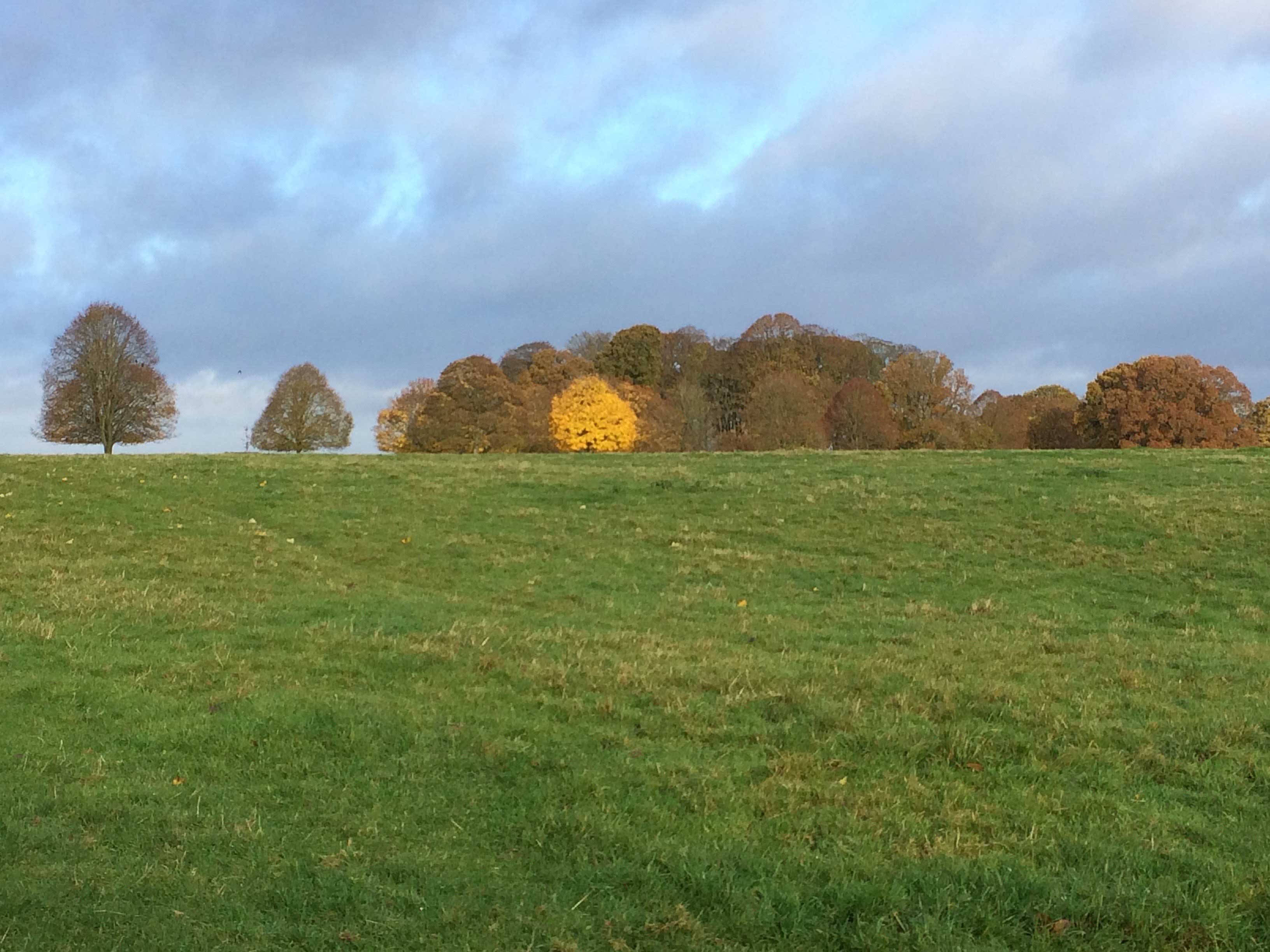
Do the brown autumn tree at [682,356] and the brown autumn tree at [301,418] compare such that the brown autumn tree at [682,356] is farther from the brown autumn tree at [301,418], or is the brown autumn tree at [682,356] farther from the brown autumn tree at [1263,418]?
the brown autumn tree at [1263,418]

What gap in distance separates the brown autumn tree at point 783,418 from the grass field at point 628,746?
53.8 metres

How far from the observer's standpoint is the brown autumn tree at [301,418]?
229ft

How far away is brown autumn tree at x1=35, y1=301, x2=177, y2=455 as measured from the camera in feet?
174

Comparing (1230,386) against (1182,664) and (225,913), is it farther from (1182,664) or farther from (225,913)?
(225,913)

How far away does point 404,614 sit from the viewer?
1227 cm

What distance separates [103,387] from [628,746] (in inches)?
2282

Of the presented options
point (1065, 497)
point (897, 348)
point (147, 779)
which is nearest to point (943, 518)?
point (1065, 497)

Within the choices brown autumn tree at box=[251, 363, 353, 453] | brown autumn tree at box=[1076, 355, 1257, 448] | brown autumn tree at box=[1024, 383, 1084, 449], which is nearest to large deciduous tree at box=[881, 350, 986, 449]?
brown autumn tree at box=[1024, 383, 1084, 449]

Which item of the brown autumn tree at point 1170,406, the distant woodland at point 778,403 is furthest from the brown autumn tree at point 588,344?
the brown autumn tree at point 1170,406

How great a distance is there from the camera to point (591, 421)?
65.1 metres

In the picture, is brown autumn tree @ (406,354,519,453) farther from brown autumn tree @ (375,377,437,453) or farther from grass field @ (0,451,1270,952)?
grass field @ (0,451,1270,952)

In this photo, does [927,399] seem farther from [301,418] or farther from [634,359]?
[301,418]

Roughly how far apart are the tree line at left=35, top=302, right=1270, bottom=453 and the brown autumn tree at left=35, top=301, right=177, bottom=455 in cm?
10

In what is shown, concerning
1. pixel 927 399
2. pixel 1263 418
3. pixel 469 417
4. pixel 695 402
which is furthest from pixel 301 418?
pixel 1263 418
